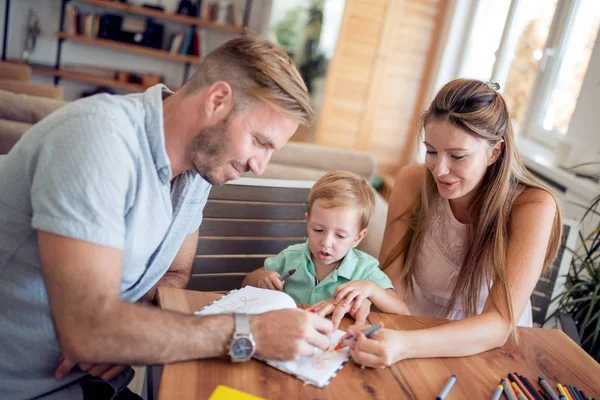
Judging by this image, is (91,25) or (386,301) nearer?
(386,301)

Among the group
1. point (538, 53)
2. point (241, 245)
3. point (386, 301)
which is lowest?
point (241, 245)

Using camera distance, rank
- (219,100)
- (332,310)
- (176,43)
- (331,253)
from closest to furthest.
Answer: (219,100) → (332,310) → (331,253) → (176,43)

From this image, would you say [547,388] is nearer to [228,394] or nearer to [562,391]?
[562,391]

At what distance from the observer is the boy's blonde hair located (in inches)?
62.7

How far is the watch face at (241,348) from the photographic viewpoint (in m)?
1.00

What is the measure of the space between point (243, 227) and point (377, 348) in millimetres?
897

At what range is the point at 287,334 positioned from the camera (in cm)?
105

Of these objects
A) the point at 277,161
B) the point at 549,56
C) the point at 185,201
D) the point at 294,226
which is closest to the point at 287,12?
the point at 549,56

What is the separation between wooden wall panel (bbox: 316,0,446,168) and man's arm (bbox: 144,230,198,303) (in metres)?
3.47

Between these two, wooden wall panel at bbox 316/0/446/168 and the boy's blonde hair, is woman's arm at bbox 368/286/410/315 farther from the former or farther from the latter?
wooden wall panel at bbox 316/0/446/168

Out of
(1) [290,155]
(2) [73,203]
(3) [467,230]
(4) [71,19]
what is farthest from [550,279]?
(4) [71,19]

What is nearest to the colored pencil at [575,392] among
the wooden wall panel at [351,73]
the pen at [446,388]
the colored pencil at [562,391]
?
the colored pencil at [562,391]

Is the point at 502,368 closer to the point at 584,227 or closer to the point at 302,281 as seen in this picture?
the point at 302,281

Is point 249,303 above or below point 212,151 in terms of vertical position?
below
